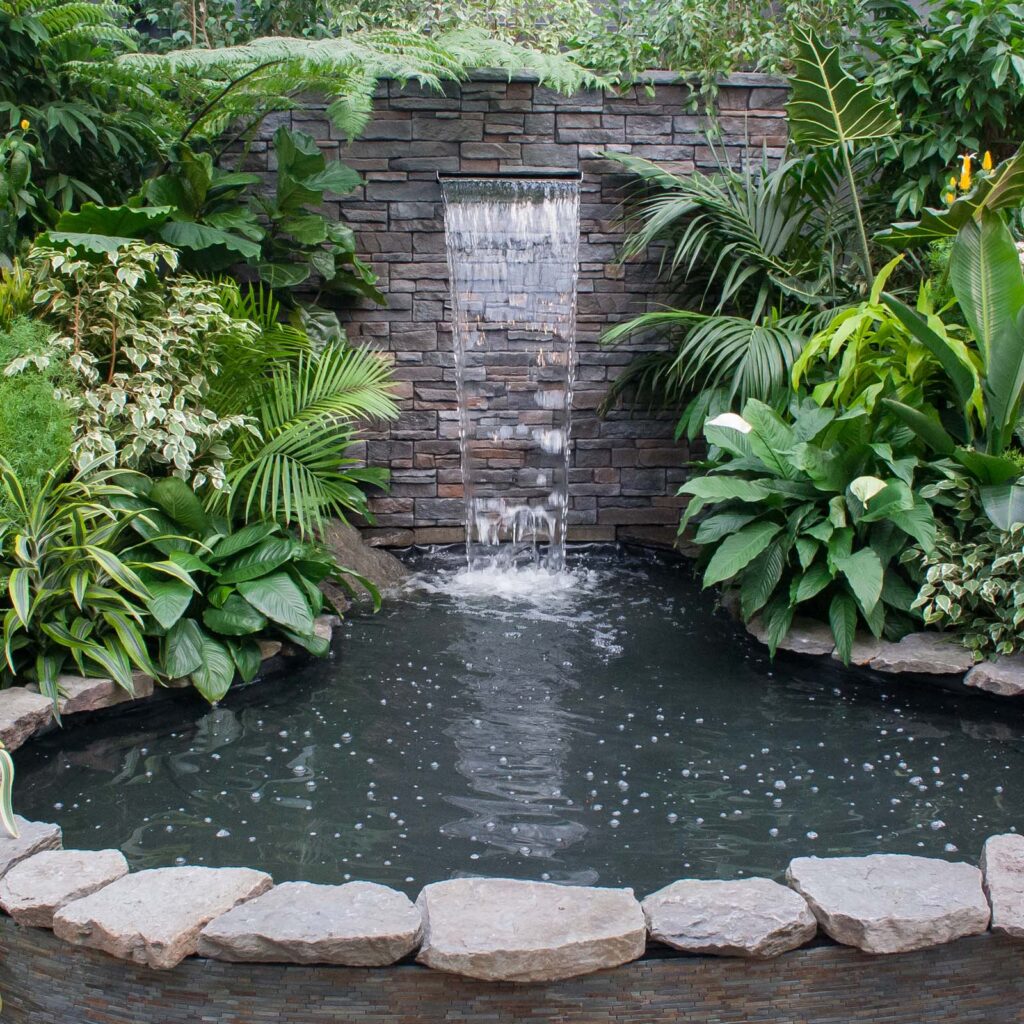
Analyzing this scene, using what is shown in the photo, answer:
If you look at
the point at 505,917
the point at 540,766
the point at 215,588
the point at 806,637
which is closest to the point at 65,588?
the point at 215,588

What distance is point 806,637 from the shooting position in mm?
4398

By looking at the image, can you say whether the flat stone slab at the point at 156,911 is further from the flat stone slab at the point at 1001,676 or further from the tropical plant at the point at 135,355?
the flat stone slab at the point at 1001,676

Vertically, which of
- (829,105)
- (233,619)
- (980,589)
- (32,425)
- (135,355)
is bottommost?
(233,619)

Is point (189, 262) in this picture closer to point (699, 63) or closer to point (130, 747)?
point (130, 747)

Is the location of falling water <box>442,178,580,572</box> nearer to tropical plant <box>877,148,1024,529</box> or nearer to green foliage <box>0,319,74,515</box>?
tropical plant <box>877,148,1024,529</box>

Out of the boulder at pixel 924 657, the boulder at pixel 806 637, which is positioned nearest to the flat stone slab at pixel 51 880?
the boulder at pixel 806 637

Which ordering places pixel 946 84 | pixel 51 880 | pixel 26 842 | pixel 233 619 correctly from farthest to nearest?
pixel 946 84, pixel 233 619, pixel 26 842, pixel 51 880

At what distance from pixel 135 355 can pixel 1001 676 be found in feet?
11.5

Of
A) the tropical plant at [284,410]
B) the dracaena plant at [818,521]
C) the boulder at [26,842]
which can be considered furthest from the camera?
the tropical plant at [284,410]

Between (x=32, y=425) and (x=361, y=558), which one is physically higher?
(x=32, y=425)

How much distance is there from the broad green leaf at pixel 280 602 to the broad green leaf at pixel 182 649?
0.23m

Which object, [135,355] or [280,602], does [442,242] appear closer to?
[135,355]

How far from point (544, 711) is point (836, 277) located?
2.89m

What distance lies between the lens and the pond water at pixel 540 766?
295cm
